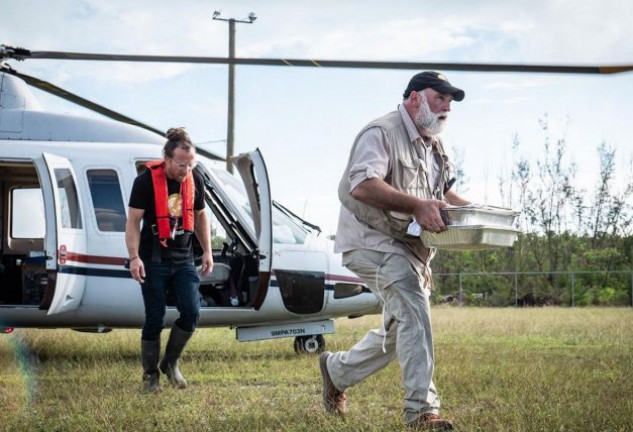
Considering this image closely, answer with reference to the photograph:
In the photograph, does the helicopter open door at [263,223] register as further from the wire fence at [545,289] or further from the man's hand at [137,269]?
the wire fence at [545,289]

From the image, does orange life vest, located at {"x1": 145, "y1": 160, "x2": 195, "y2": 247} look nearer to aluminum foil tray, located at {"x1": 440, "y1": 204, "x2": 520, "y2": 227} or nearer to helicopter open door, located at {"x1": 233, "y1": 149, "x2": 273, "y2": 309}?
helicopter open door, located at {"x1": 233, "y1": 149, "x2": 273, "y2": 309}

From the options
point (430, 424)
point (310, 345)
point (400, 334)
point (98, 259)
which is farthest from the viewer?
point (310, 345)

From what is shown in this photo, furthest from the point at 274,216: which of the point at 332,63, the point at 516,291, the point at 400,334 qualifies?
the point at 516,291

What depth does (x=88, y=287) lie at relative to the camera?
8.52 m

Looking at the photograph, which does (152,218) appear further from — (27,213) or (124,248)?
(27,213)

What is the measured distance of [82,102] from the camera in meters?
9.17

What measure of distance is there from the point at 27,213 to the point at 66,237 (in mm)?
2070

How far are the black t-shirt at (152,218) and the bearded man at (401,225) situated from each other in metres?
1.80

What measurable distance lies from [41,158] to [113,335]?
4.50 meters

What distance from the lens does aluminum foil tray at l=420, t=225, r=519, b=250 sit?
Result: 450 cm

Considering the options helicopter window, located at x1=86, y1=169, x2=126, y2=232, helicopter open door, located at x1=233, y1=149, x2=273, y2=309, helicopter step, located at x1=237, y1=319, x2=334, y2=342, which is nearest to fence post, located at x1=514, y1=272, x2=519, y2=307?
helicopter step, located at x1=237, y1=319, x2=334, y2=342

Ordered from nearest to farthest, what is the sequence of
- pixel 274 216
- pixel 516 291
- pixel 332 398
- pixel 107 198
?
pixel 332 398, pixel 107 198, pixel 274 216, pixel 516 291

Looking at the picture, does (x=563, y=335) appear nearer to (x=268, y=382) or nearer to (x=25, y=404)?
(x=268, y=382)

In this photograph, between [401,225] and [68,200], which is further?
[68,200]
